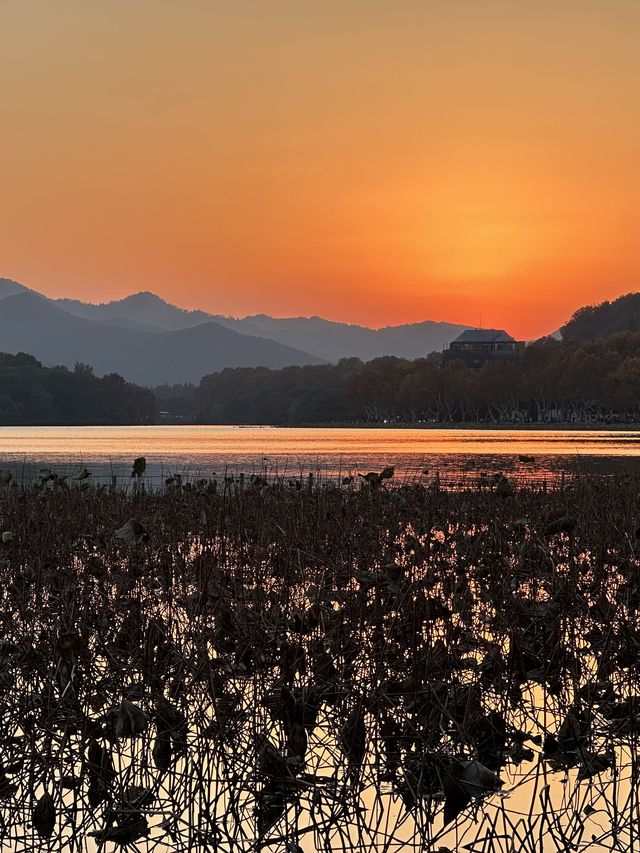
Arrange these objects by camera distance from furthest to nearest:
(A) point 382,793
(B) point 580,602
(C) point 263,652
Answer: (B) point 580,602, (C) point 263,652, (A) point 382,793

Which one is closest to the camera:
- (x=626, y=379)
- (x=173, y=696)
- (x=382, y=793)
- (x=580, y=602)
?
(x=382, y=793)

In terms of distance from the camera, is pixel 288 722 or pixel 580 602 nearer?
pixel 288 722

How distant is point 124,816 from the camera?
5602mm

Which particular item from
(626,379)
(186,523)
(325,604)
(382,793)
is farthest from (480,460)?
(626,379)

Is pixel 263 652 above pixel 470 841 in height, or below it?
above

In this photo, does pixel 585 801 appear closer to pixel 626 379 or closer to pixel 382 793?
pixel 382 793

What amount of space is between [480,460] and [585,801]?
5505 centimetres

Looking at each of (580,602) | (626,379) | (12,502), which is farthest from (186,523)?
(626,379)

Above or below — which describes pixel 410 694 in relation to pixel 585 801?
above

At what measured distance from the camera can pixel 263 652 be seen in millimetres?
7730

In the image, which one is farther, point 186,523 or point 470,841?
point 186,523

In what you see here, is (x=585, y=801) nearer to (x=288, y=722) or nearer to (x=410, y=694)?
(x=410, y=694)

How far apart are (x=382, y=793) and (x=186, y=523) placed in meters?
13.5

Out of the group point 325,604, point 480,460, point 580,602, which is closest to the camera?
point 580,602
